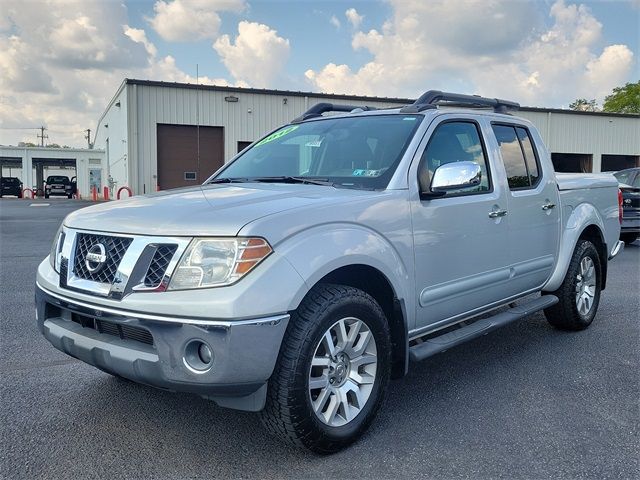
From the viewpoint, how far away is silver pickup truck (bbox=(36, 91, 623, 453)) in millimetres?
2580

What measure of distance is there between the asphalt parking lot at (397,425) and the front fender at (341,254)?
2.30 ft

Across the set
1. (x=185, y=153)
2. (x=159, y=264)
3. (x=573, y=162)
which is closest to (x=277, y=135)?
(x=159, y=264)

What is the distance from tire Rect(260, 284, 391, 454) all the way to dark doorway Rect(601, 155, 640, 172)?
1363 inches

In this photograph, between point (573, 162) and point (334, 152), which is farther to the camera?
point (573, 162)

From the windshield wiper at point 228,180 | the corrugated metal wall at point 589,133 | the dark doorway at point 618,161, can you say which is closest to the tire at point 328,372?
the windshield wiper at point 228,180

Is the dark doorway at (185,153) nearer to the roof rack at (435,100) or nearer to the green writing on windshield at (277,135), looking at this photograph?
the green writing on windshield at (277,135)

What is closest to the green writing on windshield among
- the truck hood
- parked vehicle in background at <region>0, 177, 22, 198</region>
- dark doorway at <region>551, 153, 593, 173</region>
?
the truck hood

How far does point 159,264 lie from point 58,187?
137ft

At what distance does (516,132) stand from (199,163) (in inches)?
854

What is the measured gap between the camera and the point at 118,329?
2.78 meters

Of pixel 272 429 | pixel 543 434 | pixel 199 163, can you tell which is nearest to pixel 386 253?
pixel 272 429

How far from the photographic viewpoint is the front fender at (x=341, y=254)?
271cm

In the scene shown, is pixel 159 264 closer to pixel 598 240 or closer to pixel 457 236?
pixel 457 236

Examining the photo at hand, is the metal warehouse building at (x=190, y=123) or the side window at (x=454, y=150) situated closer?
the side window at (x=454, y=150)
